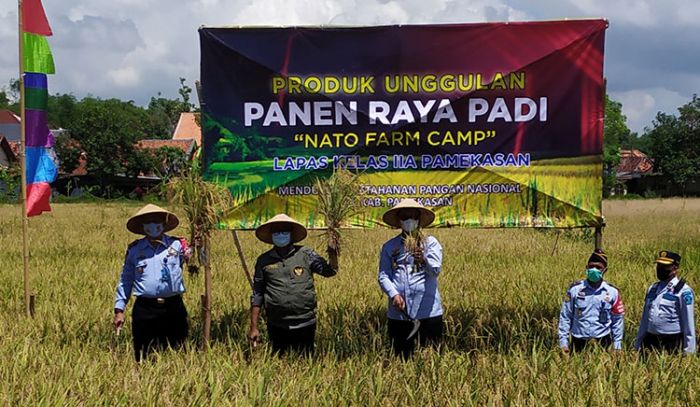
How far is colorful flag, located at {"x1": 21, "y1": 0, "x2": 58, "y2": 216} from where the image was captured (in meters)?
8.20

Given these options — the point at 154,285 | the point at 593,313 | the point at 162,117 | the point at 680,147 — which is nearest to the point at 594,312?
the point at 593,313

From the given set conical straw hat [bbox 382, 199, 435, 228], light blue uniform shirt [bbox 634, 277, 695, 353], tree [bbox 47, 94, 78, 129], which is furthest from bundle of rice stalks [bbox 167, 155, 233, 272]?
tree [bbox 47, 94, 78, 129]

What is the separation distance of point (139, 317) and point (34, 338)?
4.66 feet

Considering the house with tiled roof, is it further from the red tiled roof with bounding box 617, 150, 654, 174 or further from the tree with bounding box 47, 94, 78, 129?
the tree with bounding box 47, 94, 78, 129

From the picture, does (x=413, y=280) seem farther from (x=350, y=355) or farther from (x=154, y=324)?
(x=154, y=324)

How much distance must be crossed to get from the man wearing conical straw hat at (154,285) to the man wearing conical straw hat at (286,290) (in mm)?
784

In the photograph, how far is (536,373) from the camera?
5117mm

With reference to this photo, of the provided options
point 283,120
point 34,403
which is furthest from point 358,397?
point 283,120

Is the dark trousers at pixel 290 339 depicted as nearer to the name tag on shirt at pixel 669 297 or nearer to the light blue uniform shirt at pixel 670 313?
the light blue uniform shirt at pixel 670 313

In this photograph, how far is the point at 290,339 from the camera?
5.71 m

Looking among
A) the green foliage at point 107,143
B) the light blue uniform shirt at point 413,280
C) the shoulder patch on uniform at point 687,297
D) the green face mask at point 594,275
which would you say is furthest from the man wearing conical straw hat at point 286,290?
the green foliage at point 107,143

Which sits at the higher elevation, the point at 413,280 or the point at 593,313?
the point at 413,280

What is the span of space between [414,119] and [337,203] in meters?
1.51

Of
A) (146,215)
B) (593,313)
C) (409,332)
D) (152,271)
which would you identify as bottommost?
(409,332)
